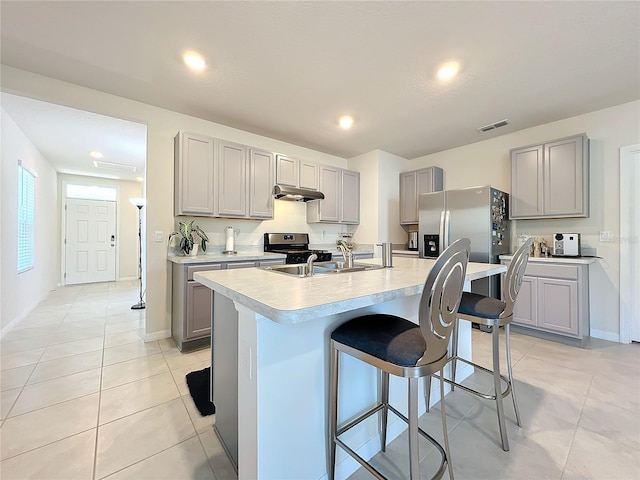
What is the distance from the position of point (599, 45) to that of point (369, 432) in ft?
10.7

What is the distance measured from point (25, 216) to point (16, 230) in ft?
1.75

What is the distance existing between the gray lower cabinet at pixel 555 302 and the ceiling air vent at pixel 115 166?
7229mm

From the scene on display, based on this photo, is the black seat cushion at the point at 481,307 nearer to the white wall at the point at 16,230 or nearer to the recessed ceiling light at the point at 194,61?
the recessed ceiling light at the point at 194,61

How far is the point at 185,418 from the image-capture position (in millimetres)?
1703

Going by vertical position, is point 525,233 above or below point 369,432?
above

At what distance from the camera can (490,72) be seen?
2385 mm

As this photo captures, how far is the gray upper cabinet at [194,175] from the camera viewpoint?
2982 mm

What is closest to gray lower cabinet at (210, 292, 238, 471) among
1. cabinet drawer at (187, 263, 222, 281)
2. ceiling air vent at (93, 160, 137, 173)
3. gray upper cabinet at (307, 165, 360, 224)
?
cabinet drawer at (187, 263, 222, 281)

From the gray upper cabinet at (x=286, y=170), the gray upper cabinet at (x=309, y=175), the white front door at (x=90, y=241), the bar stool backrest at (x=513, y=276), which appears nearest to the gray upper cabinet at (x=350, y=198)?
the gray upper cabinet at (x=309, y=175)

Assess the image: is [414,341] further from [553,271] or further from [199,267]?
[553,271]

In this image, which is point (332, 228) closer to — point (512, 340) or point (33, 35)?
point (512, 340)

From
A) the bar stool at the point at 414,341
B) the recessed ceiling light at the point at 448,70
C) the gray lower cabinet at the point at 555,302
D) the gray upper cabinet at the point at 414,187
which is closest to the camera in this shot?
the bar stool at the point at 414,341

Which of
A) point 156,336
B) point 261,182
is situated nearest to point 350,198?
point 261,182

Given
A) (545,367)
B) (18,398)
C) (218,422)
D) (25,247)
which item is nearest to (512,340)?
(545,367)
